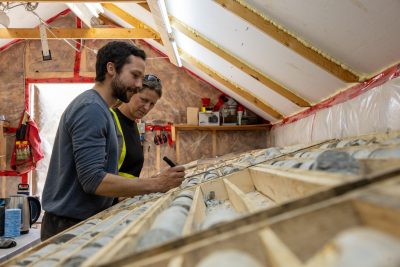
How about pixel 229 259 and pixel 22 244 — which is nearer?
pixel 229 259

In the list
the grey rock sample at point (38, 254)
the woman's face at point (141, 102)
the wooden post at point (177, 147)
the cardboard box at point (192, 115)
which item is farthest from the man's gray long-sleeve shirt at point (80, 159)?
the wooden post at point (177, 147)

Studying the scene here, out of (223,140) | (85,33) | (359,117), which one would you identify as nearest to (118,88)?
(359,117)

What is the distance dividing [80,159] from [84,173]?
2.8 inches

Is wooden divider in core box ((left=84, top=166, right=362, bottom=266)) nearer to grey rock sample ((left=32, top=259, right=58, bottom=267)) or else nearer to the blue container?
grey rock sample ((left=32, top=259, right=58, bottom=267))

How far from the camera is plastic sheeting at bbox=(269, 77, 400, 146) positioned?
195 centimetres

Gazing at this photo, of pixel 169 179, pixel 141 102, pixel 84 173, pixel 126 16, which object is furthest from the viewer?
pixel 126 16

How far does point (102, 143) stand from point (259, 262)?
1318mm

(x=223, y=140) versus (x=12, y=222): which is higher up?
(x=223, y=140)

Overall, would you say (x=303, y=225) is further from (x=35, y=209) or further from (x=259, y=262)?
(x=35, y=209)

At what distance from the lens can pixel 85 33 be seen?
5.00 m

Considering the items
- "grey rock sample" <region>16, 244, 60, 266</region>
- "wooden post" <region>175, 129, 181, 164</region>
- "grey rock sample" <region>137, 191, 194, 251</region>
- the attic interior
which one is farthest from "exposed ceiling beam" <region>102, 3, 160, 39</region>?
"grey rock sample" <region>137, 191, 194, 251</region>

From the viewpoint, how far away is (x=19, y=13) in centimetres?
538

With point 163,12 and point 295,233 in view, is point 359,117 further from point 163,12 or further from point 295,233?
point 295,233

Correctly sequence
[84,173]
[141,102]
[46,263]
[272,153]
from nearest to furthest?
[46,263] < [84,173] < [272,153] < [141,102]
